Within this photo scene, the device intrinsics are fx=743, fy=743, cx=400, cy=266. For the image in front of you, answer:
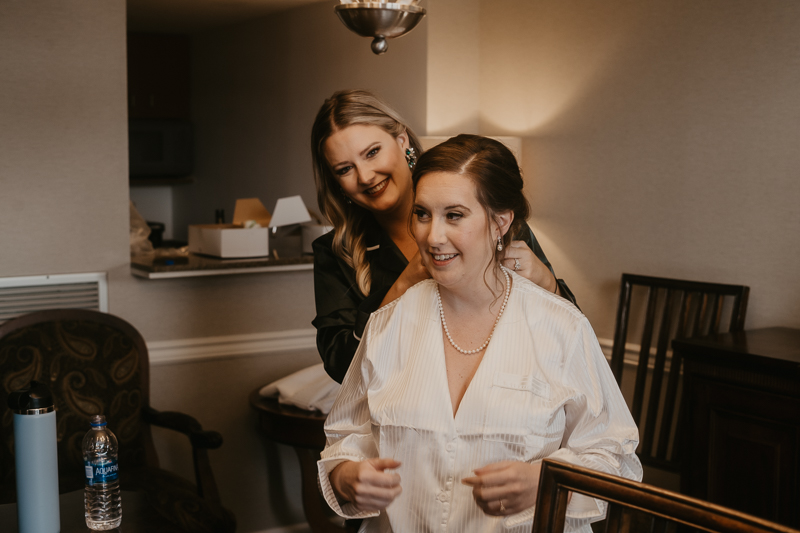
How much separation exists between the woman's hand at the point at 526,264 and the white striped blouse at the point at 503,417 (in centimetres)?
6

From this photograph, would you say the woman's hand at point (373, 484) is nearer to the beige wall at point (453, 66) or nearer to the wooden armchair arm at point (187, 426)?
the wooden armchair arm at point (187, 426)

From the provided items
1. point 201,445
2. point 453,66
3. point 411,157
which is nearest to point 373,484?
point 411,157

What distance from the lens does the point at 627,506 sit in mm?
996

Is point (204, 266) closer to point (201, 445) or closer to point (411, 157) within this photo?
point (201, 445)

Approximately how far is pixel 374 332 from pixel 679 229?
2.00 metres

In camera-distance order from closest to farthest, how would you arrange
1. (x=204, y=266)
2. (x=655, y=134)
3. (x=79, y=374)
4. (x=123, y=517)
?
(x=123, y=517) < (x=79, y=374) < (x=204, y=266) < (x=655, y=134)

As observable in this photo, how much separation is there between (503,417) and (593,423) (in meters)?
0.15

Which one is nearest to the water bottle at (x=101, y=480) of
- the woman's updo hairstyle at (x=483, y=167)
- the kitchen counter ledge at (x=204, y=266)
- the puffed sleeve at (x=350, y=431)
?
the puffed sleeve at (x=350, y=431)

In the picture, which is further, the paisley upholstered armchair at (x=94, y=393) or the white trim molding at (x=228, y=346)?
the white trim molding at (x=228, y=346)

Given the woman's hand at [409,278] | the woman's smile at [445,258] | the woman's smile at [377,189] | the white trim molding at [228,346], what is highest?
the woman's smile at [377,189]

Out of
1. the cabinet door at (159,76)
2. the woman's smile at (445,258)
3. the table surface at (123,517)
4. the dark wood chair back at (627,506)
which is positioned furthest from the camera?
the cabinet door at (159,76)

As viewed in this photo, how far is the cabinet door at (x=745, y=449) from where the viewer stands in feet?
7.15

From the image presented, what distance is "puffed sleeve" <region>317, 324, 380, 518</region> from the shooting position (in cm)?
134

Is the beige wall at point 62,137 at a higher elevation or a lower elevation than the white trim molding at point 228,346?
higher
